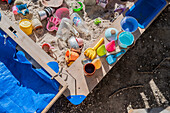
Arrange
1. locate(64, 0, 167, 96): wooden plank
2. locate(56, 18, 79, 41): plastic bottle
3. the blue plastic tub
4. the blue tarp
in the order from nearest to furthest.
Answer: the blue tarp, locate(64, 0, 167, 96): wooden plank, the blue plastic tub, locate(56, 18, 79, 41): plastic bottle

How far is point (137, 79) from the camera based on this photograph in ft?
11.1

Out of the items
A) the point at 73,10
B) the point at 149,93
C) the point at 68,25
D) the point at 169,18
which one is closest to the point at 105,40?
the point at 68,25

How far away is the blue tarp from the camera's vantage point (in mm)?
2707

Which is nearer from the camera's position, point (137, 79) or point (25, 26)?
point (25, 26)

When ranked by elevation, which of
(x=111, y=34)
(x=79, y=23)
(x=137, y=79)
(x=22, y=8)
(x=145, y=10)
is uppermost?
(x=22, y=8)

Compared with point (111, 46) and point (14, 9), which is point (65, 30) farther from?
point (14, 9)

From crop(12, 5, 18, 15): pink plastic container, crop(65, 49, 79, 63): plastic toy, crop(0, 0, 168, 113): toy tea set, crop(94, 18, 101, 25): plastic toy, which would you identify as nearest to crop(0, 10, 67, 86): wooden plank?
crop(0, 0, 168, 113): toy tea set

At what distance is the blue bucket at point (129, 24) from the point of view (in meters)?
3.05

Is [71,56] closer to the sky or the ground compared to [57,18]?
closer to the ground

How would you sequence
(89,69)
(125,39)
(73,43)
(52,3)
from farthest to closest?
(52,3), (73,43), (125,39), (89,69)

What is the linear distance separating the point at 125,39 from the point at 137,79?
0.90 meters

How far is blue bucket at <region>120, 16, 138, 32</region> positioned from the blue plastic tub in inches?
6.9

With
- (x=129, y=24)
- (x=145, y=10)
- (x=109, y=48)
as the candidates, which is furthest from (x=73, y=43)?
(x=145, y=10)

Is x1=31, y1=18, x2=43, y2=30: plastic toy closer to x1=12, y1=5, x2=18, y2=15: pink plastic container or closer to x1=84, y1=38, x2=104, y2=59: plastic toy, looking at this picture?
x1=12, y1=5, x2=18, y2=15: pink plastic container
